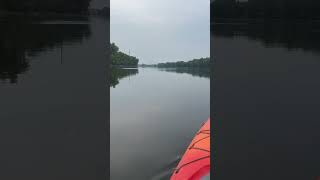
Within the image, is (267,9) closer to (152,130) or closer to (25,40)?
(25,40)

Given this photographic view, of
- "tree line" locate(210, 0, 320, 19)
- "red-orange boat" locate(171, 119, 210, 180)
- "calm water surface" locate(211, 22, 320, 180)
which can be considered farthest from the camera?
"red-orange boat" locate(171, 119, 210, 180)

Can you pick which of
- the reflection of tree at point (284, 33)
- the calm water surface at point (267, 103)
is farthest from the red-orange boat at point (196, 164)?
the reflection of tree at point (284, 33)

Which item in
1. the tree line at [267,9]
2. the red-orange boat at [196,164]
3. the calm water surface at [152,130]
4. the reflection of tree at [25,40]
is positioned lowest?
the calm water surface at [152,130]

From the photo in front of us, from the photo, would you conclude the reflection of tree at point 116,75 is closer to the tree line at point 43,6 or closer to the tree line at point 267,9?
the tree line at point 43,6

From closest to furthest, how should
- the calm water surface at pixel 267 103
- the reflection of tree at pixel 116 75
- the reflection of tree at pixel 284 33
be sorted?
the calm water surface at pixel 267 103 < the reflection of tree at pixel 284 33 < the reflection of tree at pixel 116 75

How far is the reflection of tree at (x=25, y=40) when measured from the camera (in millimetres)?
2525

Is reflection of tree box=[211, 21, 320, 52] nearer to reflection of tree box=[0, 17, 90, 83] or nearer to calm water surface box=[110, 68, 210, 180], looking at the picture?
reflection of tree box=[0, 17, 90, 83]

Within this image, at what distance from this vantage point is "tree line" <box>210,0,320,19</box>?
2.22 m

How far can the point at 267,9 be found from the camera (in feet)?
8.20

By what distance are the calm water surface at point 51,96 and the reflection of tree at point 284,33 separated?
134cm

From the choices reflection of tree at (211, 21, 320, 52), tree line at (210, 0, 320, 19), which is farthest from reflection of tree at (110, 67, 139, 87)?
tree line at (210, 0, 320, 19)

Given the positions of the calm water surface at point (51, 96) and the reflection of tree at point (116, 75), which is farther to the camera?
the reflection of tree at point (116, 75)

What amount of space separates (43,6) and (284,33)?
2.24 metres

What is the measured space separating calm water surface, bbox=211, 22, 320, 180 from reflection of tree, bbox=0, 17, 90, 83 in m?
1.34
